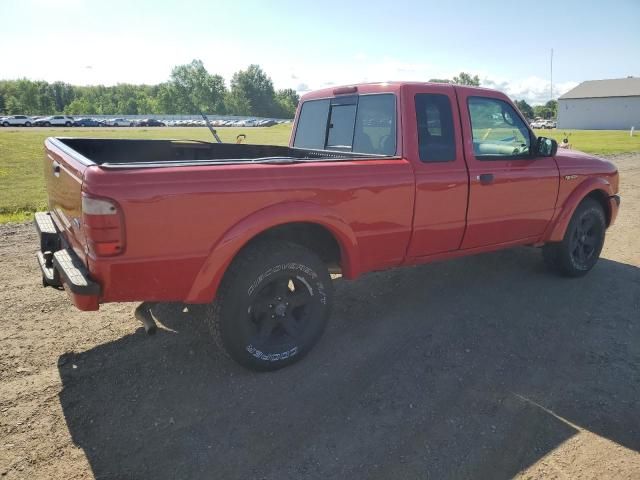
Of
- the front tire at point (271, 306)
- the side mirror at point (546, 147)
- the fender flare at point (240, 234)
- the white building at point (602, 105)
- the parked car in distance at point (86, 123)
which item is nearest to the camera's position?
the fender flare at point (240, 234)

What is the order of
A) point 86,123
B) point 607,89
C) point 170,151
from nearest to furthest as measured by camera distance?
point 170,151
point 86,123
point 607,89

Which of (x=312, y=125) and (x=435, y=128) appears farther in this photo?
(x=312, y=125)

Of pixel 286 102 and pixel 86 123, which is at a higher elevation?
pixel 286 102

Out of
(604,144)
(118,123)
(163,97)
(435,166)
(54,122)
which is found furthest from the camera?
(163,97)

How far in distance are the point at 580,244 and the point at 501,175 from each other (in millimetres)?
1707

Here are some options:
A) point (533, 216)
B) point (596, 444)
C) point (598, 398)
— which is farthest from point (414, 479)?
point (533, 216)

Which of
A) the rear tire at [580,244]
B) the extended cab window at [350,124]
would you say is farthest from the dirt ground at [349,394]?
the extended cab window at [350,124]

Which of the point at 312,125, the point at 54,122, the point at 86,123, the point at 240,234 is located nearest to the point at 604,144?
the point at 312,125

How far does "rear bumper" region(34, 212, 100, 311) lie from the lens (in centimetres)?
269

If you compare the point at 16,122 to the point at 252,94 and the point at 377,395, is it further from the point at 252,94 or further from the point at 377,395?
the point at 252,94

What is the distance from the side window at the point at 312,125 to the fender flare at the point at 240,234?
1.62 meters

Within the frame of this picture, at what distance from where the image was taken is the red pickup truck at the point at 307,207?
2.75 meters

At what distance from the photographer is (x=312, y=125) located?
4887mm

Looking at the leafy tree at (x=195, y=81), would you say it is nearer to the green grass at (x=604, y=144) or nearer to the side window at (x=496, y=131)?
the green grass at (x=604, y=144)
